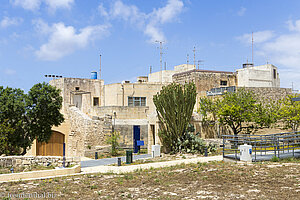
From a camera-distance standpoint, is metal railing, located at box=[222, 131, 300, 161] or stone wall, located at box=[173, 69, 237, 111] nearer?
metal railing, located at box=[222, 131, 300, 161]

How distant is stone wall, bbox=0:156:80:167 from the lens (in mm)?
15508

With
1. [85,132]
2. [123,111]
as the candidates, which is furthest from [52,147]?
[123,111]

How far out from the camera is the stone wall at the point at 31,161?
50.9 ft

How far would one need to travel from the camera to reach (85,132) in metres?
26.1

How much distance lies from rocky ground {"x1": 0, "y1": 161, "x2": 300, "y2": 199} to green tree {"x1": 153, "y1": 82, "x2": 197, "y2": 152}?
7.11 m

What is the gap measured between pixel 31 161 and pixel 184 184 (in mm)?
8407

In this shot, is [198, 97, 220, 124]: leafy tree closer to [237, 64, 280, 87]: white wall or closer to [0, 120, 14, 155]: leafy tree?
[237, 64, 280, 87]: white wall

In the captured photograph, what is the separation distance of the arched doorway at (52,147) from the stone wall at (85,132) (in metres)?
1.16

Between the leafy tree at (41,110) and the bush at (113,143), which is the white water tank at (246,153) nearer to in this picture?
the bush at (113,143)

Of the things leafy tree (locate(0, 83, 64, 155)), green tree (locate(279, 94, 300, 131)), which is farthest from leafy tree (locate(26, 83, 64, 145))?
green tree (locate(279, 94, 300, 131))

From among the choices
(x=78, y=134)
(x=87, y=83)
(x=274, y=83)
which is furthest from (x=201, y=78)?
(x=78, y=134)

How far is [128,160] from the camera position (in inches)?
715

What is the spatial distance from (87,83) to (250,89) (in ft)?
60.2

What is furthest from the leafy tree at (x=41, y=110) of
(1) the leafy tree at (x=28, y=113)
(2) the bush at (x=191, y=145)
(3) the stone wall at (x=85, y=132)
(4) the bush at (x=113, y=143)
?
(2) the bush at (x=191, y=145)
